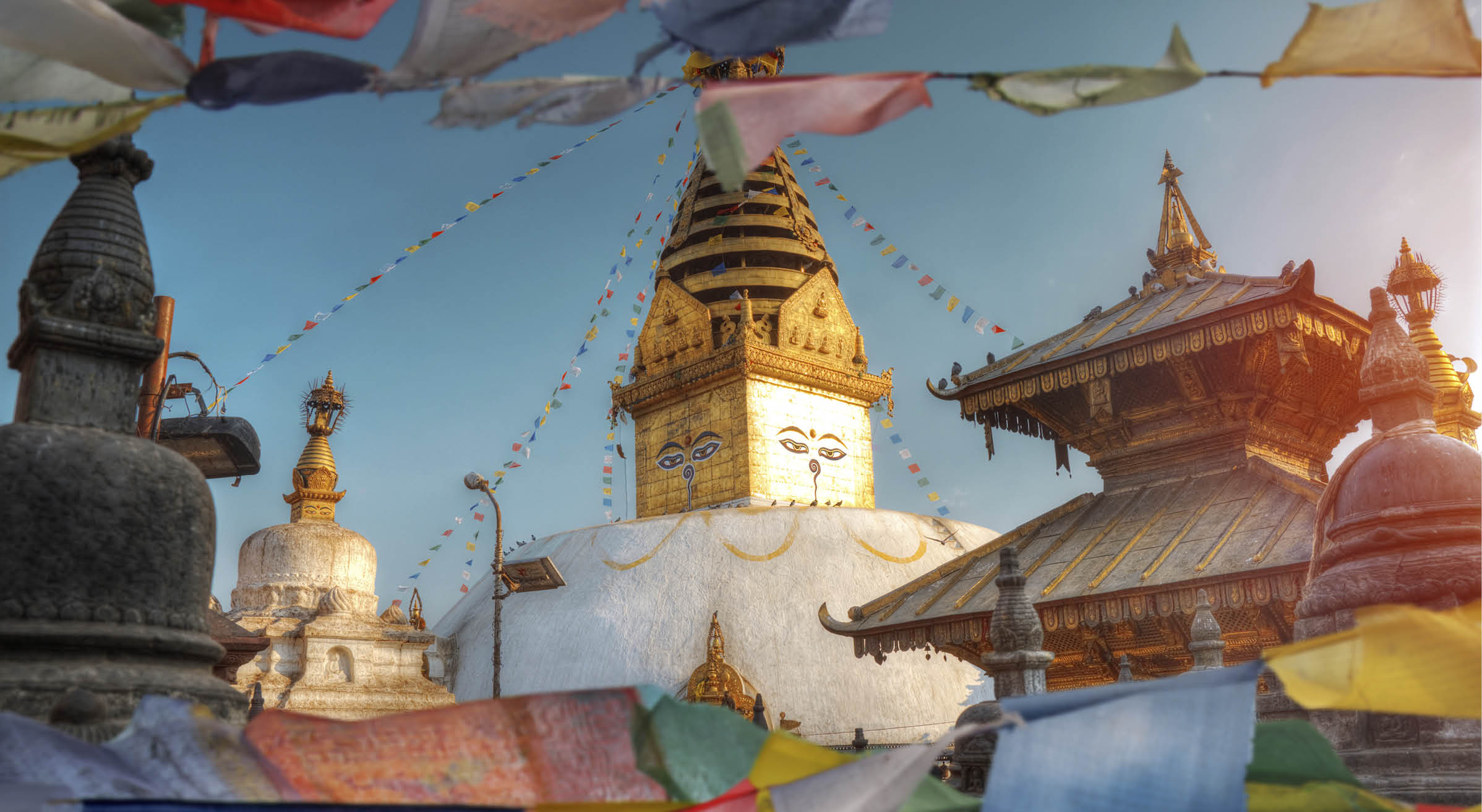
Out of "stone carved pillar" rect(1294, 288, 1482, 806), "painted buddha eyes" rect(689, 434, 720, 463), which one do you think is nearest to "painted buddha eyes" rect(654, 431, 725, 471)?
"painted buddha eyes" rect(689, 434, 720, 463)

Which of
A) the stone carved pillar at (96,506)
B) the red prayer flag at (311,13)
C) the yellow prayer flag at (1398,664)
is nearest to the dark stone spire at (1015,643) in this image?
the yellow prayer flag at (1398,664)

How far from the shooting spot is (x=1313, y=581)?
4.42m

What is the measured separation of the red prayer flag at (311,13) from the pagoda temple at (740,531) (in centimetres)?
1222

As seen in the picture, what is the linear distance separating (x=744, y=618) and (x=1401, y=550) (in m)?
14.4

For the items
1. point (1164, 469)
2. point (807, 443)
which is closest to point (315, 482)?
point (807, 443)

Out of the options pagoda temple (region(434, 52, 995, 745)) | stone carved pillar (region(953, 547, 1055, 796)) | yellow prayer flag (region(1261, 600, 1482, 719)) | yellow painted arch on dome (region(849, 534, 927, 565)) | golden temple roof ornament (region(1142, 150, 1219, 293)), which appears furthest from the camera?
yellow painted arch on dome (region(849, 534, 927, 565))

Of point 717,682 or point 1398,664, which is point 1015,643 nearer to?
point 1398,664

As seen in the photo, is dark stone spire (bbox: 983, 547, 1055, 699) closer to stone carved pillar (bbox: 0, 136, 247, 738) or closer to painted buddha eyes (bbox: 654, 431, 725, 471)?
stone carved pillar (bbox: 0, 136, 247, 738)

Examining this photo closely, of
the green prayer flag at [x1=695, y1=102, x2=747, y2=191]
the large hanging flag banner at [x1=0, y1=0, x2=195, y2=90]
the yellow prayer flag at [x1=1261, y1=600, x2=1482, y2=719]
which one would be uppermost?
the large hanging flag banner at [x1=0, y1=0, x2=195, y2=90]

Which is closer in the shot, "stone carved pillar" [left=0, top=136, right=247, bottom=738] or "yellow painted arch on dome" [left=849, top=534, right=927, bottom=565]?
"stone carved pillar" [left=0, top=136, right=247, bottom=738]

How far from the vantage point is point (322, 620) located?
16.7 meters

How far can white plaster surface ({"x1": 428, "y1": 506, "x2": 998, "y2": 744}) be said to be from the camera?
17047mm

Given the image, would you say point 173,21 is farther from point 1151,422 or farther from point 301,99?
point 1151,422

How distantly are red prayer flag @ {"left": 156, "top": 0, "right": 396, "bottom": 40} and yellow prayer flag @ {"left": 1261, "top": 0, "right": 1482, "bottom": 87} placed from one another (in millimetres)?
2060
